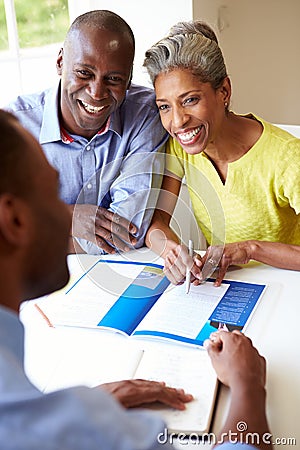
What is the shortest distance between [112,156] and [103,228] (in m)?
0.22

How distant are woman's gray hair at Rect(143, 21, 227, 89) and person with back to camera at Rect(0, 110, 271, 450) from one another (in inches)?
34.8

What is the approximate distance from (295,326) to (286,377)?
18 cm

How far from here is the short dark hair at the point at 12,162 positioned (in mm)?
668

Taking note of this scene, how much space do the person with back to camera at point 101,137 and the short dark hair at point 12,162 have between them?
94 centimetres

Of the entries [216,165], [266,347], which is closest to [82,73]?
[216,165]

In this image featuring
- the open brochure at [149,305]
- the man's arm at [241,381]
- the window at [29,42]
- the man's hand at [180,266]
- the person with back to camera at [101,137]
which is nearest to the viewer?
the man's arm at [241,381]

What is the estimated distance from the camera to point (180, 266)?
Result: 152cm

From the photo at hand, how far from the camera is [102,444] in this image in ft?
2.01

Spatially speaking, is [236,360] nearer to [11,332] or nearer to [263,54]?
[11,332]

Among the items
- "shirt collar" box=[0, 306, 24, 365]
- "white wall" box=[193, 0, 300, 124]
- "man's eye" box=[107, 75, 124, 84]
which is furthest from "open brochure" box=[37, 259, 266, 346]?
"white wall" box=[193, 0, 300, 124]

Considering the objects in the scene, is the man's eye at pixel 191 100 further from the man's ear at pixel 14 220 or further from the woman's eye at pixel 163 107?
the man's ear at pixel 14 220

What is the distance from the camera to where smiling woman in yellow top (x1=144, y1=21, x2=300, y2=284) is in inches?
61.4

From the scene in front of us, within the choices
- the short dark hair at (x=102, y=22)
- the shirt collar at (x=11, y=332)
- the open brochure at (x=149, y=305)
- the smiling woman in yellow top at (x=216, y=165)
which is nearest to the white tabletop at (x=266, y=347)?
the open brochure at (x=149, y=305)

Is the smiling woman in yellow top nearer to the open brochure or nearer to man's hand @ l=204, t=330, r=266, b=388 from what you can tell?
the open brochure
